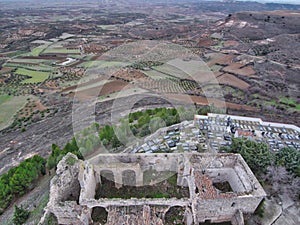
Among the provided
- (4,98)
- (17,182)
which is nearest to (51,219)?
(17,182)

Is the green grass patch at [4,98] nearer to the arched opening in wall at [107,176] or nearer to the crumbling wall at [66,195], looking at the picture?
the arched opening in wall at [107,176]

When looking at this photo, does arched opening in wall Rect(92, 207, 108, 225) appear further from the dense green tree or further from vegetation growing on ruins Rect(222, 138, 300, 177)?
the dense green tree

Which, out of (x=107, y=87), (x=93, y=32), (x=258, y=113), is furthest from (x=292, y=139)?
(x=93, y=32)

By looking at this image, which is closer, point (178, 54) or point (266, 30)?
point (178, 54)

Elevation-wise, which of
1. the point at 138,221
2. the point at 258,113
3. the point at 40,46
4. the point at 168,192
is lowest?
the point at 40,46

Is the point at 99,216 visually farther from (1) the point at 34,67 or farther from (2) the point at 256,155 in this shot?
(1) the point at 34,67

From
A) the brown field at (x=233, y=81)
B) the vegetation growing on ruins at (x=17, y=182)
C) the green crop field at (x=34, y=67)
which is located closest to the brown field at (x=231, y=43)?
the brown field at (x=233, y=81)

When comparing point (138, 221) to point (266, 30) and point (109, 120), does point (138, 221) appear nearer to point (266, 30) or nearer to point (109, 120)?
point (109, 120)

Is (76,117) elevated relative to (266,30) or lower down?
lower down
